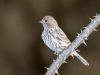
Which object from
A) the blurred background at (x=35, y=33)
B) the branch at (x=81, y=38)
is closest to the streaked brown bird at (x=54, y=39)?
the branch at (x=81, y=38)

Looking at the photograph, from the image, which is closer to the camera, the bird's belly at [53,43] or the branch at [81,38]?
the branch at [81,38]

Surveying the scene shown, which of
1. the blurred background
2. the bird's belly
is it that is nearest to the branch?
the bird's belly

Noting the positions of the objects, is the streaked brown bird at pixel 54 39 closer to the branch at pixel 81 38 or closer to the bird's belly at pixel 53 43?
the bird's belly at pixel 53 43

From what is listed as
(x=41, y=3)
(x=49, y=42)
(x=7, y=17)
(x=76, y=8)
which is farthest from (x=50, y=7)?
(x=49, y=42)

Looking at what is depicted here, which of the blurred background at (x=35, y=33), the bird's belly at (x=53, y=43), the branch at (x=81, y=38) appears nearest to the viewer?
the branch at (x=81, y=38)

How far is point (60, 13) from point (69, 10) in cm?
25

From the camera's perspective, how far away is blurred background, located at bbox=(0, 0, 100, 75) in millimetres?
6371

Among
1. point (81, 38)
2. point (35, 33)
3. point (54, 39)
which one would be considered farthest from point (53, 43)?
point (35, 33)

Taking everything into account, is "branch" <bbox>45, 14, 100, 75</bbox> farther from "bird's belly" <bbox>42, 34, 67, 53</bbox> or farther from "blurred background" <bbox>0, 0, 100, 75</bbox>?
"blurred background" <bbox>0, 0, 100, 75</bbox>

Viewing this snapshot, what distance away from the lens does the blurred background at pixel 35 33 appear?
20.9 ft

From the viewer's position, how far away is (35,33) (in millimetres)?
6590

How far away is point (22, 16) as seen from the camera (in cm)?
643

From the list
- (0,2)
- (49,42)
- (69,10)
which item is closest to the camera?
(49,42)

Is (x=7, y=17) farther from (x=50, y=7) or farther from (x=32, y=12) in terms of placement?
(x=50, y=7)
